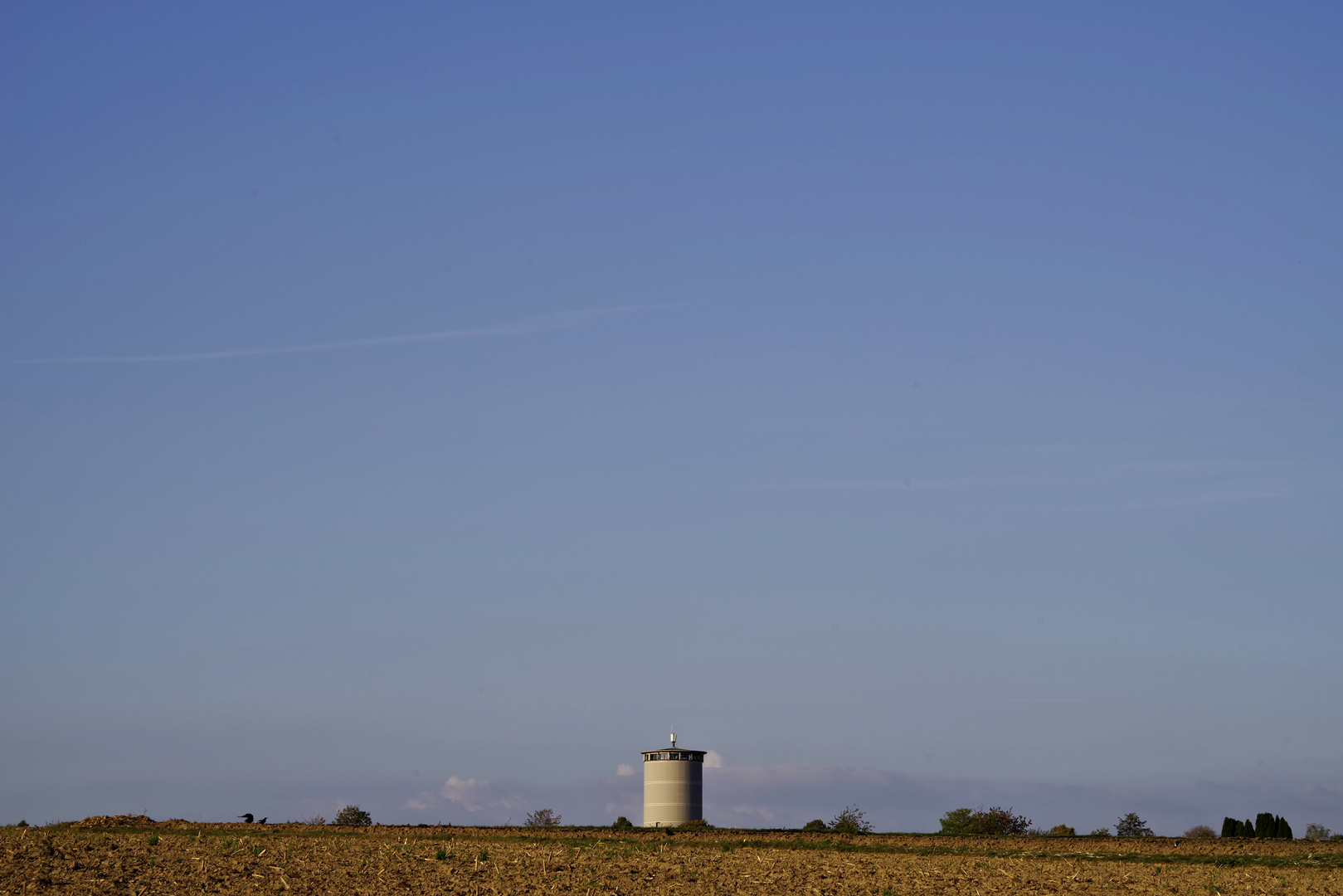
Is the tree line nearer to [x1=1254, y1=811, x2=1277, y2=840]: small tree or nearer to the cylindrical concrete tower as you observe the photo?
[x1=1254, y1=811, x2=1277, y2=840]: small tree

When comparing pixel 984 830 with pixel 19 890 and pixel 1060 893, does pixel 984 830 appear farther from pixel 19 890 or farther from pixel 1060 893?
pixel 19 890

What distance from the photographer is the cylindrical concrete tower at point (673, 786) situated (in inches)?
3391

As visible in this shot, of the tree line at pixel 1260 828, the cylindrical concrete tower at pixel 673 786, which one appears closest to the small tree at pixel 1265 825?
the tree line at pixel 1260 828

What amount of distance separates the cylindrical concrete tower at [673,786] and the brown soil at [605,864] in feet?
76.5

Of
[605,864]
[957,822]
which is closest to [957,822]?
[957,822]

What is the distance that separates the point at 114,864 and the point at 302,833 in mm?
21015

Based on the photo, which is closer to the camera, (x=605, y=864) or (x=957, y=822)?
(x=605, y=864)

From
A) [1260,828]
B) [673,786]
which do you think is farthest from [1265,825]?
[673,786]

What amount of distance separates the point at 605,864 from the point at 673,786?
1682 inches

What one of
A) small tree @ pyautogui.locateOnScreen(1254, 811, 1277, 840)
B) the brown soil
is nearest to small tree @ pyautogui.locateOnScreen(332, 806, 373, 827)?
the brown soil

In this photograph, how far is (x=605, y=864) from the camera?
4506 centimetres

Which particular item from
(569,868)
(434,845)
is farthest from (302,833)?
(569,868)

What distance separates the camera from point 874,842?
6275cm

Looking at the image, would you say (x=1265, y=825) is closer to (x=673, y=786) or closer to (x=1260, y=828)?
(x=1260, y=828)
